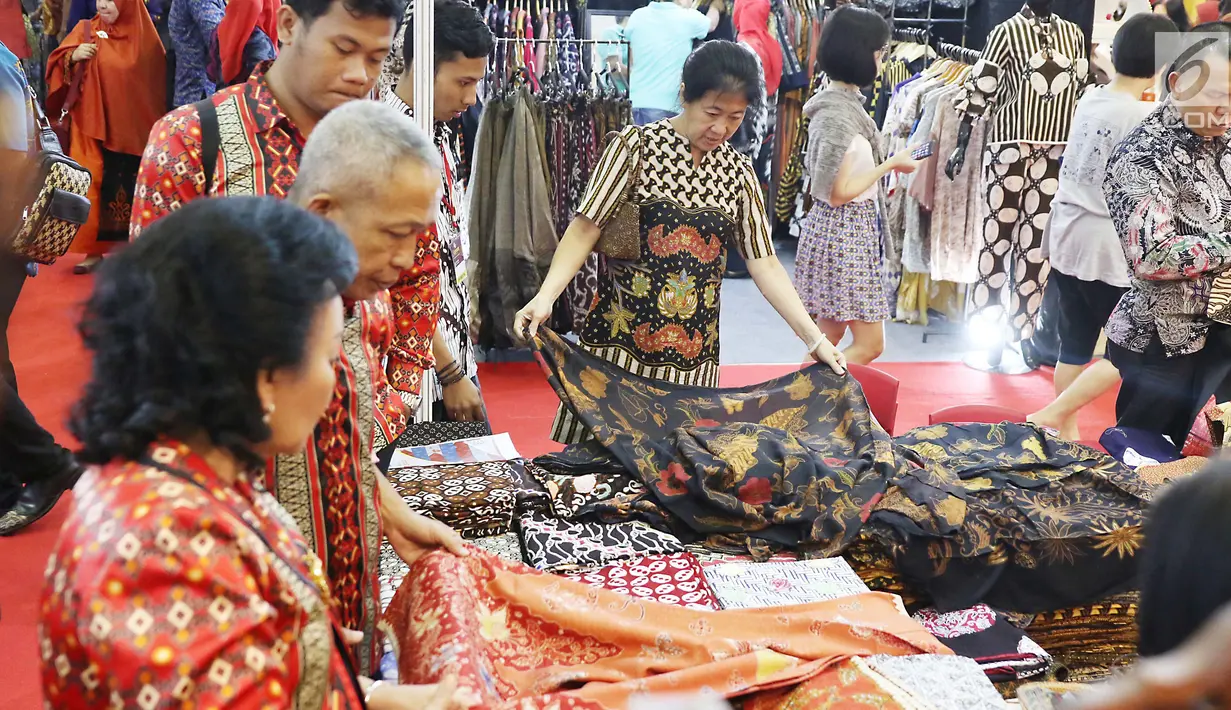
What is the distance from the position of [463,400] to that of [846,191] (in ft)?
6.55

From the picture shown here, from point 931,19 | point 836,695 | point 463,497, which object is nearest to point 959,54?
point 931,19

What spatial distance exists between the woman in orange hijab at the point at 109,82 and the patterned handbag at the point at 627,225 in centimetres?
419

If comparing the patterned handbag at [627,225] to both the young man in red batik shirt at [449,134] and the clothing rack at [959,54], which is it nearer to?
the young man in red batik shirt at [449,134]

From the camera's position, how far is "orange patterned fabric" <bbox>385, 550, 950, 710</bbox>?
1731mm

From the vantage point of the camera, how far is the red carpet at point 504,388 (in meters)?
3.49

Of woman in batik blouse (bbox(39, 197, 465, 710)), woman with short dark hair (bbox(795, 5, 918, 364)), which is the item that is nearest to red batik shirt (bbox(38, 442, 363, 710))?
woman in batik blouse (bbox(39, 197, 465, 710))

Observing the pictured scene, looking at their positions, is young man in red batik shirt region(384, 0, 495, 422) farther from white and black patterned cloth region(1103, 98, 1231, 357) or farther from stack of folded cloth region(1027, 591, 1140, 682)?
white and black patterned cloth region(1103, 98, 1231, 357)

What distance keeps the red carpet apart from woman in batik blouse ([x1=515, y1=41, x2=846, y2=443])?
56.6 inches

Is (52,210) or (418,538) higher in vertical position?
(52,210)

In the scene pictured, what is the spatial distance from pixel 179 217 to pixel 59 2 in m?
7.22

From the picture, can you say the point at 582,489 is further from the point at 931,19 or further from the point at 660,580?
the point at 931,19

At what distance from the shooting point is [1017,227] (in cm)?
594

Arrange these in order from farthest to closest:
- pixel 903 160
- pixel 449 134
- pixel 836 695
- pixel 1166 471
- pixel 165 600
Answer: pixel 903 160, pixel 449 134, pixel 1166 471, pixel 836 695, pixel 165 600

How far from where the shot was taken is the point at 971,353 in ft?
20.5
